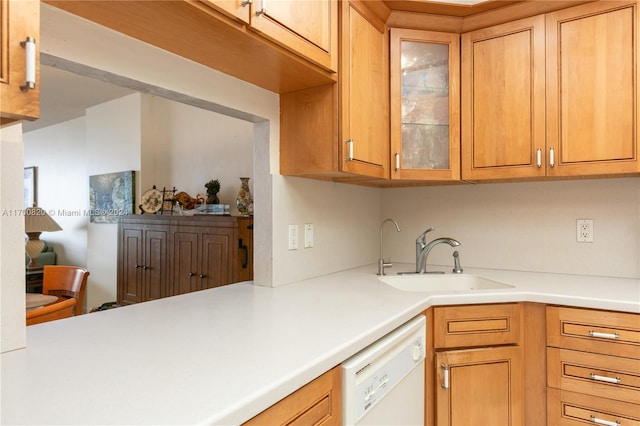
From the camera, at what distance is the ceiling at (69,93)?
3.77 m

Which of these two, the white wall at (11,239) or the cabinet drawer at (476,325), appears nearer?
the white wall at (11,239)

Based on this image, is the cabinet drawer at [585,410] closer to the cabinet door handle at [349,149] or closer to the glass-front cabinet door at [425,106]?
the glass-front cabinet door at [425,106]

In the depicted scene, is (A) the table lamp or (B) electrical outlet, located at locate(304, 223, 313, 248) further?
(A) the table lamp

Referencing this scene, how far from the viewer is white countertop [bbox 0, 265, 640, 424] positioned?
67 centimetres

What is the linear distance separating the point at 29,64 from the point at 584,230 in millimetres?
2346

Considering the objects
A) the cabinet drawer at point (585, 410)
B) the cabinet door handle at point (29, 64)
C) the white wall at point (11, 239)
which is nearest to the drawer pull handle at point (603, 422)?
the cabinet drawer at point (585, 410)

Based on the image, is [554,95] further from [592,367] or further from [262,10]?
[262,10]

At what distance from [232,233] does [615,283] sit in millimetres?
2239

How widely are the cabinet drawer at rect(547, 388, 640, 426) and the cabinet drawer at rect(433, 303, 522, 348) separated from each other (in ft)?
0.84

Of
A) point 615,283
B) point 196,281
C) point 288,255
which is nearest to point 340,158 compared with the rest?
point 288,255

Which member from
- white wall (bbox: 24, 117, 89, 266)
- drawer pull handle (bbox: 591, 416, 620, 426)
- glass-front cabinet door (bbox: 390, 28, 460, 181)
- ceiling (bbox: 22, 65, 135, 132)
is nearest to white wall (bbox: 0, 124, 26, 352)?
glass-front cabinet door (bbox: 390, 28, 460, 181)

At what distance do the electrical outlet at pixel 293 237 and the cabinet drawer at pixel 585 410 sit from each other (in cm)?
120

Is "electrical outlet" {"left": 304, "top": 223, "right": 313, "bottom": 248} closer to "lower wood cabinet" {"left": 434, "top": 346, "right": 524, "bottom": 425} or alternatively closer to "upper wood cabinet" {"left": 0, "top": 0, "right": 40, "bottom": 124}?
"lower wood cabinet" {"left": 434, "top": 346, "right": 524, "bottom": 425}

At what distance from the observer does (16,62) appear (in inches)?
25.7
